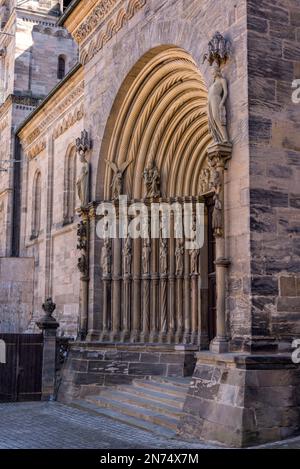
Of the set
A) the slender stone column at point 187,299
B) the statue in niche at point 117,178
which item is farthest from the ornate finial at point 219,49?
the statue in niche at point 117,178

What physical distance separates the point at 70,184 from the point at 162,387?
10702 millimetres

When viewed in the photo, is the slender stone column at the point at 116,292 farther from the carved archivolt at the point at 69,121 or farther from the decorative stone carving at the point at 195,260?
the carved archivolt at the point at 69,121

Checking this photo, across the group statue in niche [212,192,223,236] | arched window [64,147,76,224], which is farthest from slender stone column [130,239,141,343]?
arched window [64,147,76,224]

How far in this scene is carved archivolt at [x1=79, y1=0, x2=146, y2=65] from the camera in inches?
503

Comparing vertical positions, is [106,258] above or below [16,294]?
above

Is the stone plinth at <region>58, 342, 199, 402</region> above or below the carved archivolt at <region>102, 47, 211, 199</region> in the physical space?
below

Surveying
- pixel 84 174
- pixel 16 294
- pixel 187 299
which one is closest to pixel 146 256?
pixel 187 299

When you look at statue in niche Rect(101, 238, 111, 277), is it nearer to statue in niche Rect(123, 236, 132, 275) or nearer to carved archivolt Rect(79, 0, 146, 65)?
statue in niche Rect(123, 236, 132, 275)

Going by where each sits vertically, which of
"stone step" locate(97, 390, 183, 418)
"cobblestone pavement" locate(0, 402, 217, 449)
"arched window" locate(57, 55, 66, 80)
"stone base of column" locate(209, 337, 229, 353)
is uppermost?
"arched window" locate(57, 55, 66, 80)

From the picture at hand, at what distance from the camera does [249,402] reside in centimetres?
775

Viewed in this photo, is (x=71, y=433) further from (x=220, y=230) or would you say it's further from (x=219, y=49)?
(x=219, y=49)

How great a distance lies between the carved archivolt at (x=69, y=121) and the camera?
19.1m

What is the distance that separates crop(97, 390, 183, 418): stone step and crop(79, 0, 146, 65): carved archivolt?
24.7 ft
